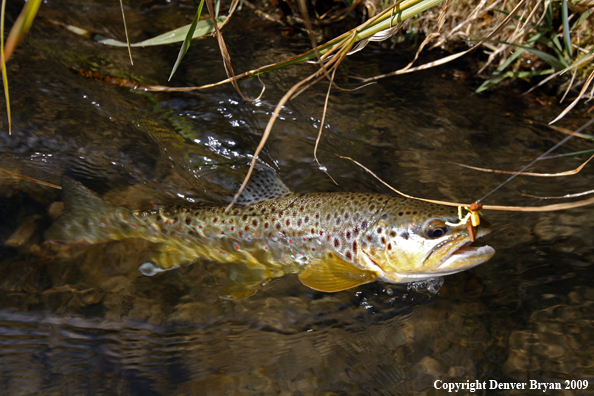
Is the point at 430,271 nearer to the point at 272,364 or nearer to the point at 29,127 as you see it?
the point at 272,364

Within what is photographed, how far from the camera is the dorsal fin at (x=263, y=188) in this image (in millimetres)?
3730

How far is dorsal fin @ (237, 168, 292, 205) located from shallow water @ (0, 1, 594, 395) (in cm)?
52

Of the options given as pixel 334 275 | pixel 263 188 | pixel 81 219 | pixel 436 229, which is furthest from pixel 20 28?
pixel 436 229

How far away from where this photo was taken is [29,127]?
4.38 meters

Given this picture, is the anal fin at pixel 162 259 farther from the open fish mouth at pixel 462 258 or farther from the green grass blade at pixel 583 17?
the green grass blade at pixel 583 17

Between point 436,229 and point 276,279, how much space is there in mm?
1336

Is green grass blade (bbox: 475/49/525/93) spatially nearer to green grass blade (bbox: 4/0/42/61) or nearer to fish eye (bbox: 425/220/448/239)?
fish eye (bbox: 425/220/448/239)

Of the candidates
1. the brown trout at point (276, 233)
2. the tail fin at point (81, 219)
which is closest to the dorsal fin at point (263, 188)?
the brown trout at point (276, 233)

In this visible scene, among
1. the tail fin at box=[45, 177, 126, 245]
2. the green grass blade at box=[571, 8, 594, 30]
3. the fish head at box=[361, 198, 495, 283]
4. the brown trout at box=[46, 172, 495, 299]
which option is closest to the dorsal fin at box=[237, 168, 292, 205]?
the brown trout at box=[46, 172, 495, 299]

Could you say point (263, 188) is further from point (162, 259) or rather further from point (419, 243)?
point (419, 243)

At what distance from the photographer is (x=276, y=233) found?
357 centimetres

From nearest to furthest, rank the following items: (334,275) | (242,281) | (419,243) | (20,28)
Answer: (20,28), (419,243), (334,275), (242,281)

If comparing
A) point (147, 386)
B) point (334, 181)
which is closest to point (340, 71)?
point (334, 181)

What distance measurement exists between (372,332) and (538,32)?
3857 millimetres
